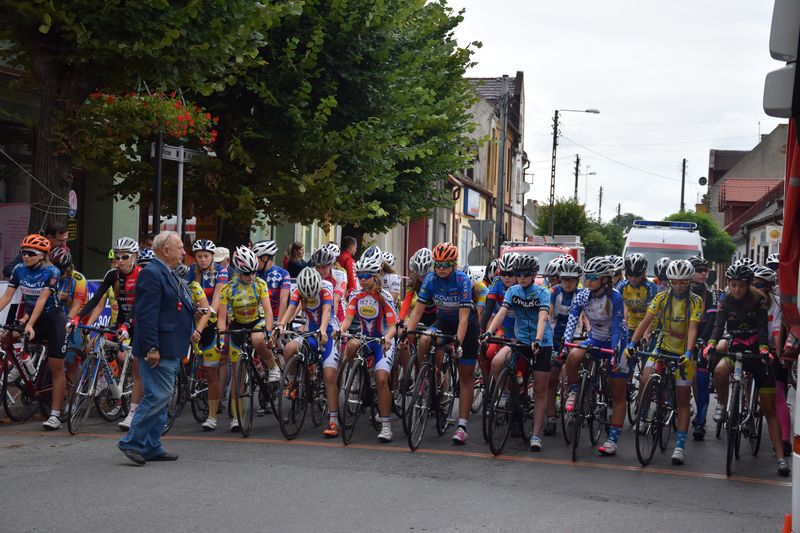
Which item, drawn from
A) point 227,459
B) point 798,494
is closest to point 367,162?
point 227,459

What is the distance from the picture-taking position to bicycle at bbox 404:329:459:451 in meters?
10.1

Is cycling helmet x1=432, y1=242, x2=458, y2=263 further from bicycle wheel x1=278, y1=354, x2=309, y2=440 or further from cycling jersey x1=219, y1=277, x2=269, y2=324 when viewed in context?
cycling jersey x1=219, y1=277, x2=269, y2=324

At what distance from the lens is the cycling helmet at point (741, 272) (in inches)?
390

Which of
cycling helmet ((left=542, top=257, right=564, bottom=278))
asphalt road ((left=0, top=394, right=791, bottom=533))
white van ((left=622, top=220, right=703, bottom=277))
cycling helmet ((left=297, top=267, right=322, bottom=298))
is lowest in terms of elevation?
asphalt road ((left=0, top=394, right=791, bottom=533))

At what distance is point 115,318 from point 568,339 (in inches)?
188

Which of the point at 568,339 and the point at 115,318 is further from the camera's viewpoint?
the point at 115,318

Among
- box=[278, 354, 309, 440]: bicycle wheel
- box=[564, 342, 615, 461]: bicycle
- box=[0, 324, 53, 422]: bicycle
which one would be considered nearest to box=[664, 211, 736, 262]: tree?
box=[564, 342, 615, 461]: bicycle

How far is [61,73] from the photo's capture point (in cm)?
1257

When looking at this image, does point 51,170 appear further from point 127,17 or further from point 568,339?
point 568,339

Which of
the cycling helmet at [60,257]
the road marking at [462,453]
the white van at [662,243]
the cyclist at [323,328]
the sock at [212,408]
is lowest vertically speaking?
the road marking at [462,453]

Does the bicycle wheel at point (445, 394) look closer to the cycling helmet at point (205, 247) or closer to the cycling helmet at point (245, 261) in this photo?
the cycling helmet at point (245, 261)

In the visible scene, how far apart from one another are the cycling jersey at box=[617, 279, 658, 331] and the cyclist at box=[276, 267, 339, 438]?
143 inches

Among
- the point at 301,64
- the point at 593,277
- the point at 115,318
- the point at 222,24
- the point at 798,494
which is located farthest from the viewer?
the point at 301,64

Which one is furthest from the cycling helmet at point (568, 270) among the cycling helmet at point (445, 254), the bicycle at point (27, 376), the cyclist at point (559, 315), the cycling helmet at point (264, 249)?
the bicycle at point (27, 376)
